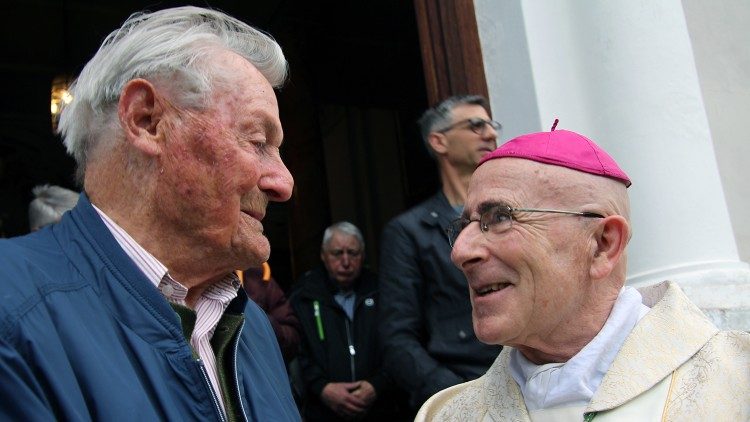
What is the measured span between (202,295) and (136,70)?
21.8 inches

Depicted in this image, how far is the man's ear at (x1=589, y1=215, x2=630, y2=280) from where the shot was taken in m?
2.08

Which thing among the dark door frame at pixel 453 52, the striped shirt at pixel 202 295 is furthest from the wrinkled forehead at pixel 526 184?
the dark door frame at pixel 453 52

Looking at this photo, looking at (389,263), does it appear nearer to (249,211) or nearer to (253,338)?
(253,338)

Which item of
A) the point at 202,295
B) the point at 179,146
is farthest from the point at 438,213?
the point at 179,146

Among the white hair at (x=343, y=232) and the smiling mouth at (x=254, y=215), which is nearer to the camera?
the smiling mouth at (x=254, y=215)

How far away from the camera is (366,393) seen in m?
4.30

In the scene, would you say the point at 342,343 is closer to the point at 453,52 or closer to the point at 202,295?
the point at 453,52

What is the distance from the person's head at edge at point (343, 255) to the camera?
16.0 ft

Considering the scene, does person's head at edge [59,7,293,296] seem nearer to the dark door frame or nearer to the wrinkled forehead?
the wrinkled forehead

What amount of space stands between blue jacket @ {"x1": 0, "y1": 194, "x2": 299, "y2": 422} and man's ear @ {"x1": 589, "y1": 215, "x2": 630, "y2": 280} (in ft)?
3.05

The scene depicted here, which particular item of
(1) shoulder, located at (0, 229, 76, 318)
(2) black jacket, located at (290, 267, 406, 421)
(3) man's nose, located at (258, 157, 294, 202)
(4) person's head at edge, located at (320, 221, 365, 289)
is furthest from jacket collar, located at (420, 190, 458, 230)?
(1) shoulder, located at (0, 229, 76, 318)

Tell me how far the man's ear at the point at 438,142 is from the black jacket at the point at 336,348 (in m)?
1.21

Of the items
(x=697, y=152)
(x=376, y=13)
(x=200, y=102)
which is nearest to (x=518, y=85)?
(x=697, y=152)

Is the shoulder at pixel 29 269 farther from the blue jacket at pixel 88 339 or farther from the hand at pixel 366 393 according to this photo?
the hand at pixel 366 393
